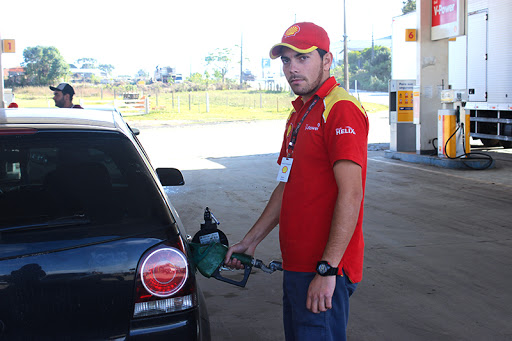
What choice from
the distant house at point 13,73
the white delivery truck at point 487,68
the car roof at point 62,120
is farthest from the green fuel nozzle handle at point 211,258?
the distant house at point 13,73

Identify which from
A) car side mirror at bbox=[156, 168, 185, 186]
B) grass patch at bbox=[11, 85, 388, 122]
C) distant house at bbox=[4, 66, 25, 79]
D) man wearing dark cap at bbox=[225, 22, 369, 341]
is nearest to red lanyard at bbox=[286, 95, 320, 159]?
man wearing dark cap at bbox=[225, 22, 369, 341]

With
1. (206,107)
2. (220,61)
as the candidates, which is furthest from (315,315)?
(220,61)

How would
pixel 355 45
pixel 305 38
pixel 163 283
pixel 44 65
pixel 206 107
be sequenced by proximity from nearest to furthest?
pixel 163 283 < pixel 305 38 < pixel 206 107 < pixel 44 65 < pixel 355 45

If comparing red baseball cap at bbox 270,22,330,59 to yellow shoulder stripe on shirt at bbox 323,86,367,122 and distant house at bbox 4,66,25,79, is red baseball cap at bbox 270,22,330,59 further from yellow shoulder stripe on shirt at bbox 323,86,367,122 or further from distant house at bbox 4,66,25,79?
distant house at bbox 4,66,25,79

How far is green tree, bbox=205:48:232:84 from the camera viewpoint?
277 feet

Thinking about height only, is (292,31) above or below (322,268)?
above

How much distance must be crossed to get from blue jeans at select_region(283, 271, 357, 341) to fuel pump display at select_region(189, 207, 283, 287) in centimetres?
18

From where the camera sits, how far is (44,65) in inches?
2837

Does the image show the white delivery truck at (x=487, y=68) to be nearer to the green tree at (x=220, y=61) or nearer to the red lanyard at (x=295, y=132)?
the red lanyard at (x=295, y=132)

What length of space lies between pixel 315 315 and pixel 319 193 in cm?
51

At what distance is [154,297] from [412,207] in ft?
21.9

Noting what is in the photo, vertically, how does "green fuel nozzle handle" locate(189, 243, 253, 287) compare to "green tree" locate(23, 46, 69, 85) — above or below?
below

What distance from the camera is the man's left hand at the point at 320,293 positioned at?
2332 mm

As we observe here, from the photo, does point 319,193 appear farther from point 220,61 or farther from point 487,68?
point 220,61
